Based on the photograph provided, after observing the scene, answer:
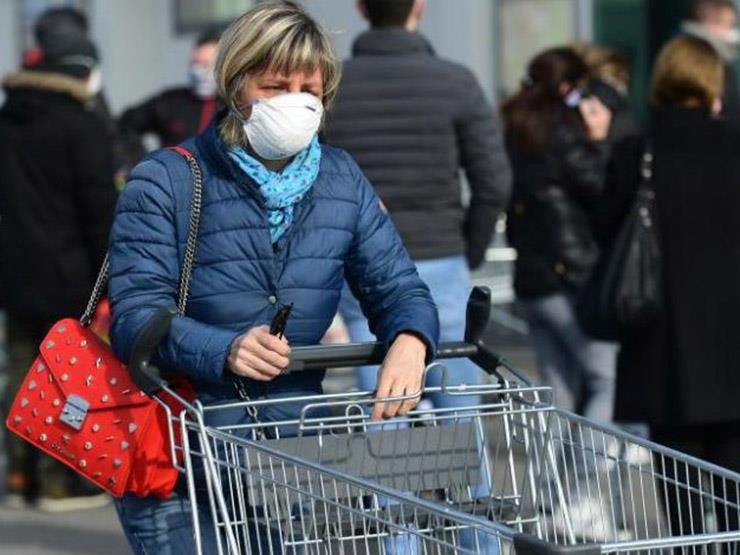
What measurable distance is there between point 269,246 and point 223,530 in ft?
1.83

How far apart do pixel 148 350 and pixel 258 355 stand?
206mm

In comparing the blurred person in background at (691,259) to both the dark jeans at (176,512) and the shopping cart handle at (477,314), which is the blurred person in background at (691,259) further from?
the dark jeans at (176,512)

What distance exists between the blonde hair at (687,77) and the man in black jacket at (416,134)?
2.04 feet

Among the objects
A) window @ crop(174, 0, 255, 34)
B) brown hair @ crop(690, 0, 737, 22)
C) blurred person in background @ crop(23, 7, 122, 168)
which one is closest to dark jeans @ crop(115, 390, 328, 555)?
blurred person in background @ crop(23, 7, 122, 168)

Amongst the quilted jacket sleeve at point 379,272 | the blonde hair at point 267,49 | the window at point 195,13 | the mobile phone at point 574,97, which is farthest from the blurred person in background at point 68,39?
the window at point 195,13

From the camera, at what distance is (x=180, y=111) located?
9.34 m

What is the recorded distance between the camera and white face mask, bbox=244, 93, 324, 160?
3.81 metres

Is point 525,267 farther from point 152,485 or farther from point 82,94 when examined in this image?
point 152,485

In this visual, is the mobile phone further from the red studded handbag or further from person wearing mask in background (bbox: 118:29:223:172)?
the red studded handbag

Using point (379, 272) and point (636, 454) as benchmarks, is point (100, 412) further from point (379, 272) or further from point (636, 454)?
point (636, 454)

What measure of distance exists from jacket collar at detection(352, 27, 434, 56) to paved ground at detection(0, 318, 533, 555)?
2.18 meters

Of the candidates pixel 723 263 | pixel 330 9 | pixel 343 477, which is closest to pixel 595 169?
pixel 723 263

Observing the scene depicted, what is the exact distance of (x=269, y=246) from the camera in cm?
390

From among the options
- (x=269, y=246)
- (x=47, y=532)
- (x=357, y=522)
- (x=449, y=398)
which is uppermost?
(x=269, y=246)
